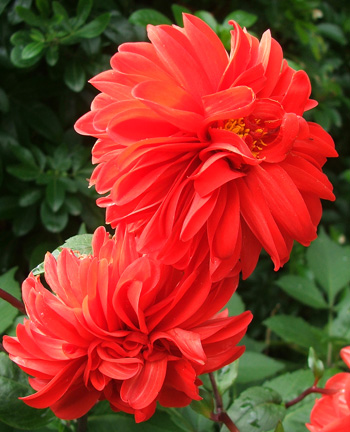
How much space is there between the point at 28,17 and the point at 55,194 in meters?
0.26

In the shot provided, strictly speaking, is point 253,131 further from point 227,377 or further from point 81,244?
point 227,377

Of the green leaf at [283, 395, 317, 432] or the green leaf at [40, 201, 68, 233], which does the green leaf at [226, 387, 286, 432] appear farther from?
the green leaf at [40, 201, 68, 233]

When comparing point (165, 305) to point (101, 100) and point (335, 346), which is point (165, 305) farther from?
point (335, 346)

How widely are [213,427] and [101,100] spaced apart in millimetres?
396

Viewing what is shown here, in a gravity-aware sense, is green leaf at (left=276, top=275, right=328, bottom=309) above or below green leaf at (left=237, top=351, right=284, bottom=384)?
below

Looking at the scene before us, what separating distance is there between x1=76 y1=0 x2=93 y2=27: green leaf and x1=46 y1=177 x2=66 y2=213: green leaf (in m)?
0.24

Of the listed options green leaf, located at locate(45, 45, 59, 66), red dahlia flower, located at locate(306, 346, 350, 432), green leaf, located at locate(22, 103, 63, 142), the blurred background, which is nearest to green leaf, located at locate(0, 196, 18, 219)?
the blurred background

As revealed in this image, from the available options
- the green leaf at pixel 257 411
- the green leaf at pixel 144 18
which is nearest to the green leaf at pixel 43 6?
the green leaf at pixel 144 18

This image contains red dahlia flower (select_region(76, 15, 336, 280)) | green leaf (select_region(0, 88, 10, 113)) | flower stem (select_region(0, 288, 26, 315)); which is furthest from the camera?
green leaf (select_region(0, 88, 10, 113))

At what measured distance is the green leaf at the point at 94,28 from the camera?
0.80 meters

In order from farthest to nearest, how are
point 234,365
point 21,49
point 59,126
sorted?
point 59,126
point 21,49
point 234,365

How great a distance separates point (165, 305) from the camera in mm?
419

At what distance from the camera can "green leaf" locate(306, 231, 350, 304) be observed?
93 cm

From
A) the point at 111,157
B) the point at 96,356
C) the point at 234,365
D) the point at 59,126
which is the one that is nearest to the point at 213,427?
the point at 234,365
